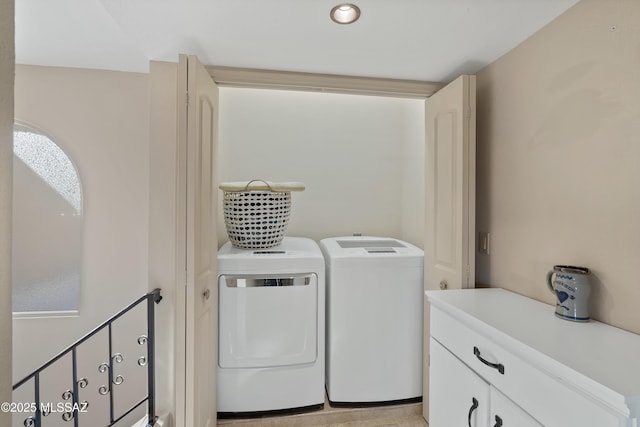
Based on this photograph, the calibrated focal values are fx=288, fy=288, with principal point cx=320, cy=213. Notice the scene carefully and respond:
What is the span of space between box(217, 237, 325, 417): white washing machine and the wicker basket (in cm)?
14

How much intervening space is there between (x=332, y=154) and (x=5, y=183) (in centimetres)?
224

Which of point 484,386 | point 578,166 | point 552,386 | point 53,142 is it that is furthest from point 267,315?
point 53,142

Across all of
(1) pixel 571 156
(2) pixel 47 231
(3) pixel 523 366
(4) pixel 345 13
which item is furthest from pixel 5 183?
(2) pixel 47 231

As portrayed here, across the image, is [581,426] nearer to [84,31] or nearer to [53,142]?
[84,31]

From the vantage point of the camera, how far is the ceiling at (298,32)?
1.13 metres

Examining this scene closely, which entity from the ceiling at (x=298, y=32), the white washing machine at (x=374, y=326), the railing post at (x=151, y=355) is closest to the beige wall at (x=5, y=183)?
the ceiling at (x=298, y=32)

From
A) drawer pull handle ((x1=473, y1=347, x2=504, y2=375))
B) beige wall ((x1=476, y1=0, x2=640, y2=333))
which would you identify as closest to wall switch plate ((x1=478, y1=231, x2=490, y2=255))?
beige wall ((x1=476, y1=0, x2=640, y2=333))

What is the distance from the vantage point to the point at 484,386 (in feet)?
3.37

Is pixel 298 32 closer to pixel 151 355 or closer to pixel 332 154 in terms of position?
pixel 332 154

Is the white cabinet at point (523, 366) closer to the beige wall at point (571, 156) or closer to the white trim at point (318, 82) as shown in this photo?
the beige wall at point (571, 156)

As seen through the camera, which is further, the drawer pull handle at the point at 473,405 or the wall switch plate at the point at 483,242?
the wall switch plate at the point at 483,242

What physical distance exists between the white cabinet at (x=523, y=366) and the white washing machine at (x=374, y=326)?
448 millimetres

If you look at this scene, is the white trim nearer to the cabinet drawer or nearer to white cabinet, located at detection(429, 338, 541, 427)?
the cabinet drawer

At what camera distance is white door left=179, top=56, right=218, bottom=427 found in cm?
131
